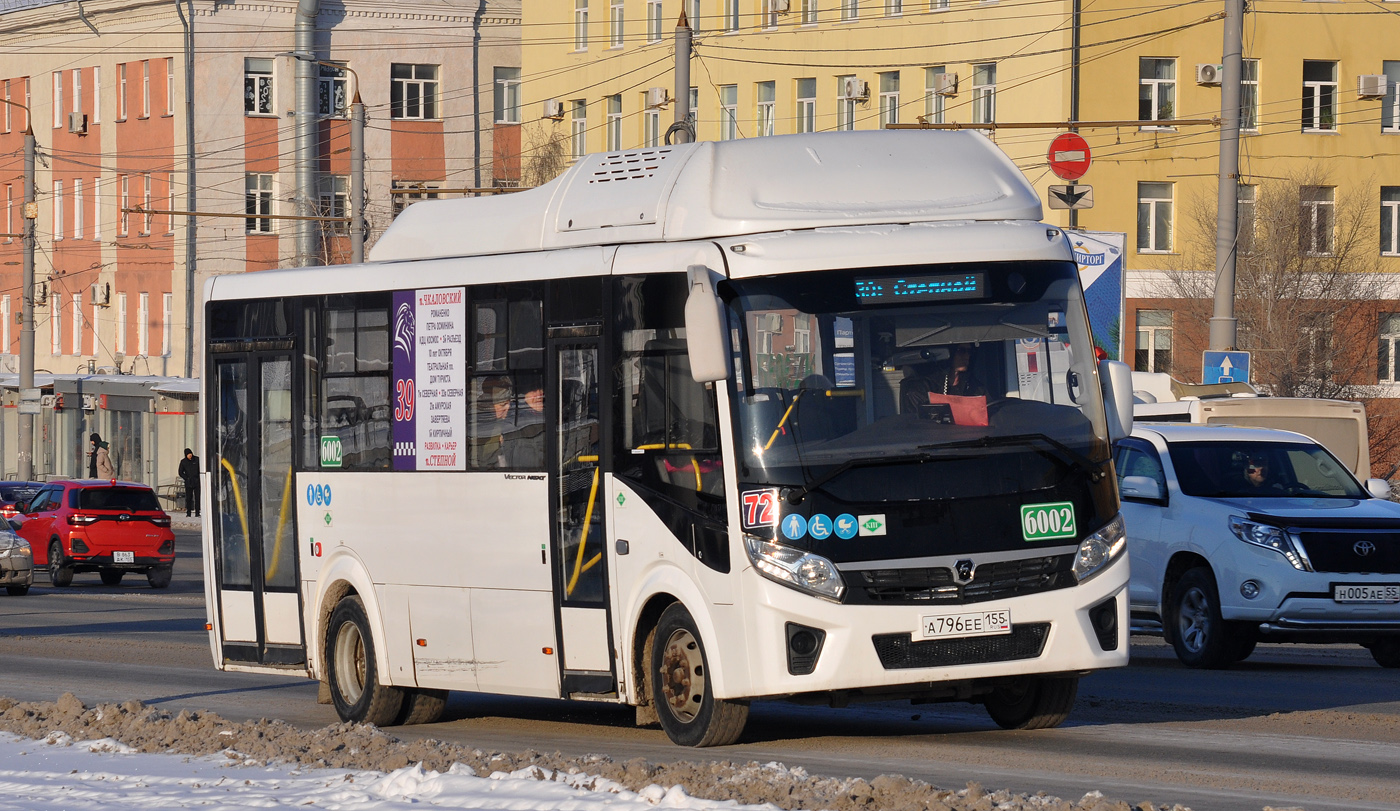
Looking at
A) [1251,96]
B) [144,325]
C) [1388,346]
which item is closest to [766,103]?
[1251,96]

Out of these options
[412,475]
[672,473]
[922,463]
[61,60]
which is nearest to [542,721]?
[412,475]

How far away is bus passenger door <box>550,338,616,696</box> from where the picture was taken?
11961mm

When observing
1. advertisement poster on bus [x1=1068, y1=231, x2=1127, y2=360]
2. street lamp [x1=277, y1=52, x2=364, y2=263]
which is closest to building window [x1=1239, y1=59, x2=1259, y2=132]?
street lamp [x1=277, y1=52, x2=364, y2=263]

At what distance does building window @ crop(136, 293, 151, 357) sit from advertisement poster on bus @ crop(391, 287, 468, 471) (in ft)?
185

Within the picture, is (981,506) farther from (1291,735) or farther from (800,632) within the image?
(1291,735)

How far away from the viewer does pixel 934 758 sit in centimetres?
1093

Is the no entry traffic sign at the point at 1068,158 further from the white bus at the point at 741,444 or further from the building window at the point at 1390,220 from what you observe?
the building window at the point at 1390,220

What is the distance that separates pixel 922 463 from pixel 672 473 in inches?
49.8

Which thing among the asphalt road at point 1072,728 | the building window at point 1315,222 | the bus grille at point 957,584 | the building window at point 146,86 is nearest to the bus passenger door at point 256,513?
the asphalt road at point 1072,728

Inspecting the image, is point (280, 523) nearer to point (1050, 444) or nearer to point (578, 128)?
point (1050, 444)

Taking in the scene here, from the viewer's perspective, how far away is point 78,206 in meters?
71.3

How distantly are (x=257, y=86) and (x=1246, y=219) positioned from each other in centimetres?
2882

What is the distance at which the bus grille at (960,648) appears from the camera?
10875mm

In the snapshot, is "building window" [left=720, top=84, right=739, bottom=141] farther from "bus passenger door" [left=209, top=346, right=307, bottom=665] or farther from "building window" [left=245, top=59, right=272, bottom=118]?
"bus passenger door" [left=209, top=346, right=307, bottom=665]
